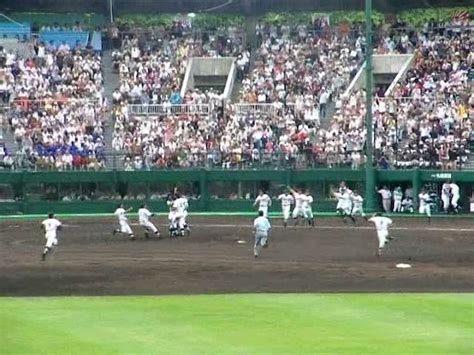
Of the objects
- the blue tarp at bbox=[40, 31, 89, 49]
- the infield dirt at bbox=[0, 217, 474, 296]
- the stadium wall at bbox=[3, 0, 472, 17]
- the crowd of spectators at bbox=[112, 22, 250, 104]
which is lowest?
the infield dirt at bbox=[0, 217, 474, 296]

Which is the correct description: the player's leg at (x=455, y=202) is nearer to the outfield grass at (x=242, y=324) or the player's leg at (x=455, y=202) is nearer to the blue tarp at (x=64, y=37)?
the outfield grass at (x=242, y=324)

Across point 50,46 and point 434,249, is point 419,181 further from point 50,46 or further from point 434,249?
point 50,46

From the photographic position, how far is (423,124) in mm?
46750

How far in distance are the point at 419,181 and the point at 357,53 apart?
9.81 metres

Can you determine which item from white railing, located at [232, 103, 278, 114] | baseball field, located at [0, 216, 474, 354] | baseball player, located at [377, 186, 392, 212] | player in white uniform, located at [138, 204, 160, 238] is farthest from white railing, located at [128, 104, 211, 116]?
player in white uniform, located at [138, 204, 160, 238]

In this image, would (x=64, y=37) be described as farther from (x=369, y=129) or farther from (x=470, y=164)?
(x=470, y=164)

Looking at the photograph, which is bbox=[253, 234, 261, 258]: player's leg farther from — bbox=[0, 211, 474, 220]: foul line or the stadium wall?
the stadium wall

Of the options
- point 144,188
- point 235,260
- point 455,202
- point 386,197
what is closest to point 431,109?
point 386,197

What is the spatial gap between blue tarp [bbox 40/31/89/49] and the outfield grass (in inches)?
1267

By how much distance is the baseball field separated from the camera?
19219 mm

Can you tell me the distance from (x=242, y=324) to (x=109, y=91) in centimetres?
3312

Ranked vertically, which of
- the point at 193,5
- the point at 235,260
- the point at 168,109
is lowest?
the point at 235,260

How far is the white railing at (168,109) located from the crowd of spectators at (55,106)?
1.37 metres

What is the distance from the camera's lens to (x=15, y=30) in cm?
5625
